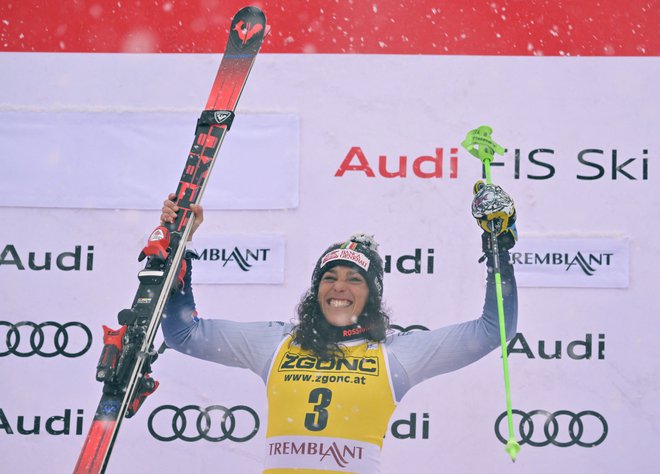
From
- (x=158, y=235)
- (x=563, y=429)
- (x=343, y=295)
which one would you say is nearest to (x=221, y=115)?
(x=158, y=235)

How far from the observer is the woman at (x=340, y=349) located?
359 centimetres

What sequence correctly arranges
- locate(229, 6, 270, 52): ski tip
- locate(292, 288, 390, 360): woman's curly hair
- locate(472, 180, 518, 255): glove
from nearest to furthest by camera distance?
locate(472, 180, 518, 255): glove
locate(292, 288, 390, 360): woman's curly hair
locate(229, 6, 270, 52): ski tip

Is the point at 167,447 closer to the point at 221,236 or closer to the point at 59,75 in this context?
the point at 221,236

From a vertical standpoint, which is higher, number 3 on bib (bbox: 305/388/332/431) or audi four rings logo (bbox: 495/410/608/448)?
number 3 on bib (bbox: 305/388/332/431)

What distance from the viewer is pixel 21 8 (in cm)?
438

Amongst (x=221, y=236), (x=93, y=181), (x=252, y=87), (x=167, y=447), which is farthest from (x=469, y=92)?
(x=167, y=447)

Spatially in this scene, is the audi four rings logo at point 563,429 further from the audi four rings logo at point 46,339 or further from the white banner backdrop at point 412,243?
the audi four rings logo at point 46,339

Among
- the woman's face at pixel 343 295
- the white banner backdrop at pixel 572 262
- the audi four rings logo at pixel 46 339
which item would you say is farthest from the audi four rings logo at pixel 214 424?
the white banner backdrop at pixel 572 262

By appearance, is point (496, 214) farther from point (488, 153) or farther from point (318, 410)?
point (318, 410)

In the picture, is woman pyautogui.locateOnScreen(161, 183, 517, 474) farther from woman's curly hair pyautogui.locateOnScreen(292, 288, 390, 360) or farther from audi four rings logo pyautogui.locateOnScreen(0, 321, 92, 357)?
audi four rings logo pyautogui.locateOnScreen(0, 321, 92, 357)

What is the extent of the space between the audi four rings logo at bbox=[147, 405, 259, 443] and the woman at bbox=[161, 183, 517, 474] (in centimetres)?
45

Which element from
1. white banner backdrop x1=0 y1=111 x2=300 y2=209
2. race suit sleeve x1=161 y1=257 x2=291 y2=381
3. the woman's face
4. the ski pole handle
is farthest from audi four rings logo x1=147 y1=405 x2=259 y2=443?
the ski pole handle

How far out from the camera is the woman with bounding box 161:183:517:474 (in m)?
3.59

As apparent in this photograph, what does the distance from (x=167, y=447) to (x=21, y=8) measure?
216 centimetres
